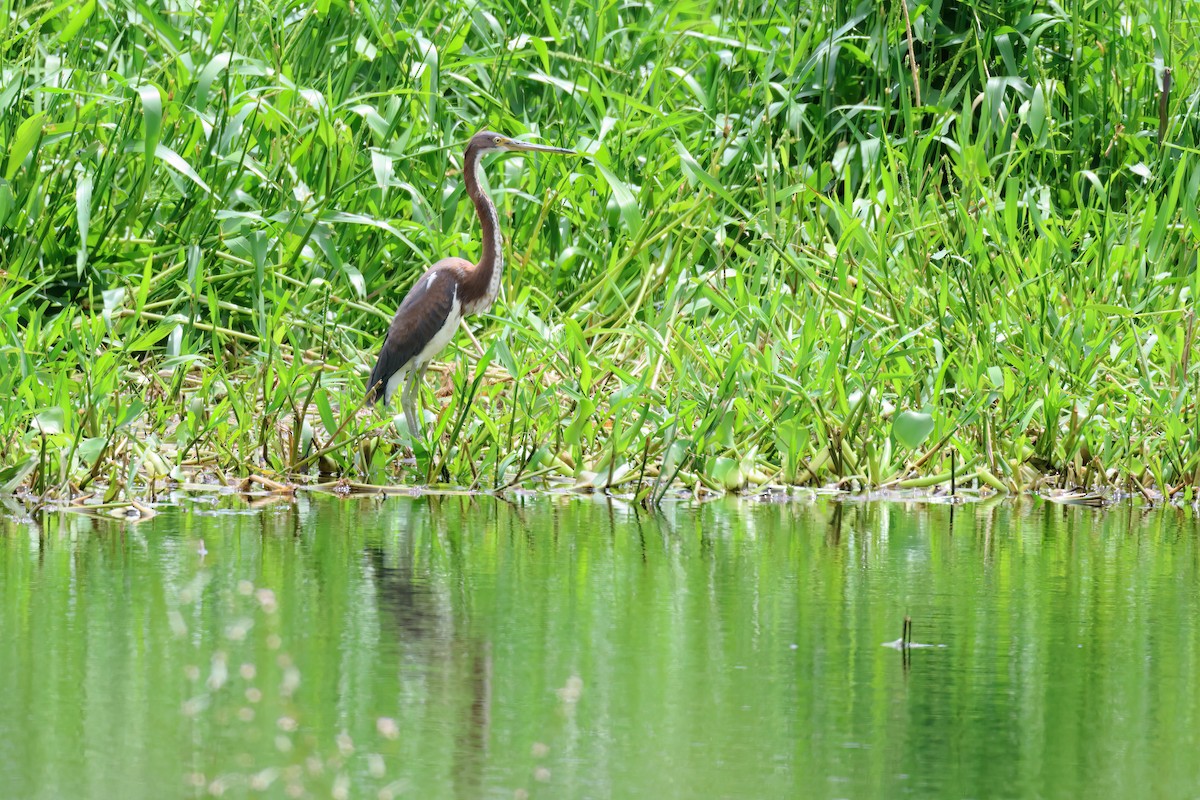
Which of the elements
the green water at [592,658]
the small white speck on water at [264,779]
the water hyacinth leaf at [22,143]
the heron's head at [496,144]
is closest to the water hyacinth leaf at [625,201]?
the heron's head at [496,144]

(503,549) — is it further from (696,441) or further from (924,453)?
(924,453)

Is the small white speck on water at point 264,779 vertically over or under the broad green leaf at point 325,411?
under

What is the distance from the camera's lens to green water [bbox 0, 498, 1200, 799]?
11.2 feet

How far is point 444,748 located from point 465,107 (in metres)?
6.96

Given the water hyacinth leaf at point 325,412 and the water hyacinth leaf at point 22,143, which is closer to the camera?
the water hyacinth leaf at point 325,412

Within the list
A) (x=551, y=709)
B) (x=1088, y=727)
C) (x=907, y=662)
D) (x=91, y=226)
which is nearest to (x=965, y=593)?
(x=907, y=662)

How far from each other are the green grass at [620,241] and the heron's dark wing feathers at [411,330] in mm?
170

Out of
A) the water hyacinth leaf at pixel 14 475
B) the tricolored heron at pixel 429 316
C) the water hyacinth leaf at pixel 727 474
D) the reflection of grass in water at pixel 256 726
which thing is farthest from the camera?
the tricolored heron at pixel 429 316

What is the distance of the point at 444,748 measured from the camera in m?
3.52

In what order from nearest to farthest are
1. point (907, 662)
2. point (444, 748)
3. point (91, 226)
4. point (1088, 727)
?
point (444, 748), point (1088, 727), point (907, 662), point (91, 226)

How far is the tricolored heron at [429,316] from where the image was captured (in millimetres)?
7867

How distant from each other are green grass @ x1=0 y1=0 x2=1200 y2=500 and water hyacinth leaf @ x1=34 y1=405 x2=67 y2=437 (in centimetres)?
2

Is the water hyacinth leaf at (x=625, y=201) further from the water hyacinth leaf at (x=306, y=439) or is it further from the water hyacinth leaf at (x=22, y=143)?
the water hyacinth leaf at (x=22, y=143)

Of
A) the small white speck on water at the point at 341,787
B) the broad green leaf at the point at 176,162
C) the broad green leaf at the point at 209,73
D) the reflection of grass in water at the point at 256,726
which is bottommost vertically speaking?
the small white speck on water at the point at 341,787
